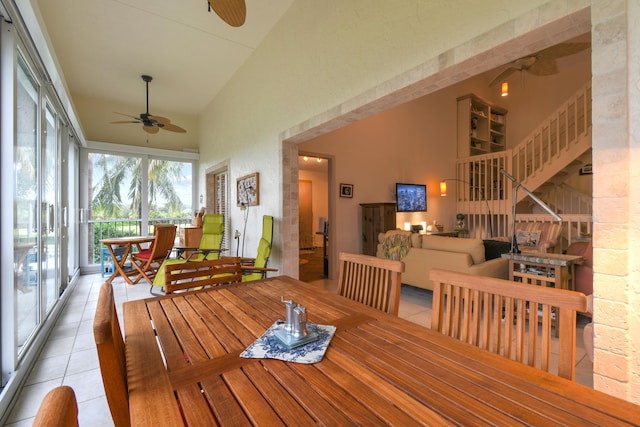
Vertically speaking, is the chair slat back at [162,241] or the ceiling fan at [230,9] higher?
the ceiling fan at [230,9]

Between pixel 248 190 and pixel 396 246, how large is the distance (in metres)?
2.44

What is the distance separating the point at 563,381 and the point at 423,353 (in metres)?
0.36

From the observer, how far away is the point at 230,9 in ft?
6.59

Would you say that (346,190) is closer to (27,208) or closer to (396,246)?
(396,246)

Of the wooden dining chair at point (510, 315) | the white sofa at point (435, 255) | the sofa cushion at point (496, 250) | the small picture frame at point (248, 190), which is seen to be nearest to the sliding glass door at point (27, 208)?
the small picture frame at point (248, 190)

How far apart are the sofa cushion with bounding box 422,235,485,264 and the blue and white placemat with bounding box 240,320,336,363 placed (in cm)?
272

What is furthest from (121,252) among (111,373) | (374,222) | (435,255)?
(111,373)

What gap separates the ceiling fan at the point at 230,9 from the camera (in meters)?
1.94

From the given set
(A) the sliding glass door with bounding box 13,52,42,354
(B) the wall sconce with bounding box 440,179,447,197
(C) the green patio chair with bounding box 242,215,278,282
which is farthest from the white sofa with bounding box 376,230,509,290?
(B) the wall sconce with bounding box 440,179,447,197

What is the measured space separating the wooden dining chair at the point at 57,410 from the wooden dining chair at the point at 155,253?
4.54m

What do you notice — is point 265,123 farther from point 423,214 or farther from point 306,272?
point 423,214

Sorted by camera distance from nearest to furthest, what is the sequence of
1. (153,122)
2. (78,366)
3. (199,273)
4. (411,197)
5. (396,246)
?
(199,273)
(78,366)
(396,246)
(153,122)
(411,197)

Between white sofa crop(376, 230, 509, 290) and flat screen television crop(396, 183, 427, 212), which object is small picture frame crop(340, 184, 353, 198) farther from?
white sofa crop(376, 230, 509, 290)

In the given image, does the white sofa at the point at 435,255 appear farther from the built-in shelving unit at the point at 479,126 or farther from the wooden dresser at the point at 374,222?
the built-in shelving unit at the point at 479,126
